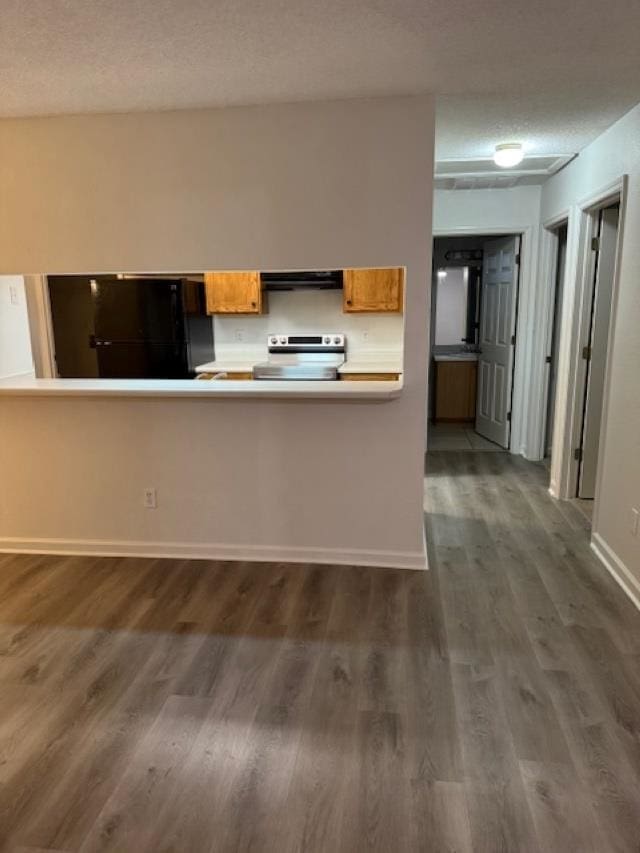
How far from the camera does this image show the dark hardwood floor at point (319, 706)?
154 cm

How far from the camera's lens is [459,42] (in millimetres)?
2027

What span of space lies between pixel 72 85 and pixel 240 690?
103 inches

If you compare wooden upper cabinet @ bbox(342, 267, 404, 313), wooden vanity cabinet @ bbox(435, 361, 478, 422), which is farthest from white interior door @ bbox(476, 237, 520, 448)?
wooden upper cabinet @ bbox(342, 267, 404, 313)

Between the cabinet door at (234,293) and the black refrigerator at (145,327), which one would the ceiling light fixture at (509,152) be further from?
the black refrigerator at (145,327)

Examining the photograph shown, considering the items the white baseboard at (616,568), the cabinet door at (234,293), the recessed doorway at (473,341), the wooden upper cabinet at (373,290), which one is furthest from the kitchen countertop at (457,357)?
the white baseboard at (616,568)

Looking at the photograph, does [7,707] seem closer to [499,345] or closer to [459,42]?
[459,42]

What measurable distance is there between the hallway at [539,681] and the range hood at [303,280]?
6.92 feet

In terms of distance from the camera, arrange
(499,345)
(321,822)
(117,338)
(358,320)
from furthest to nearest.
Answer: (499,345) → (358,320) → (117,338) → (321,822)

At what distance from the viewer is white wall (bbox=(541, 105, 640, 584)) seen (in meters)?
2.74

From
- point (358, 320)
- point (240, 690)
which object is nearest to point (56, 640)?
point (240, 690)

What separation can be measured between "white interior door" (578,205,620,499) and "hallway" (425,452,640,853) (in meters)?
0.46

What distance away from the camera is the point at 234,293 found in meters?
4.73

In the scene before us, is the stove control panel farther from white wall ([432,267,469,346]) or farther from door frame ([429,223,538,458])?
white wall ([432,267,469,346])

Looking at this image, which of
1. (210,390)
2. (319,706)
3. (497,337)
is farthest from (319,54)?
(497,337)
